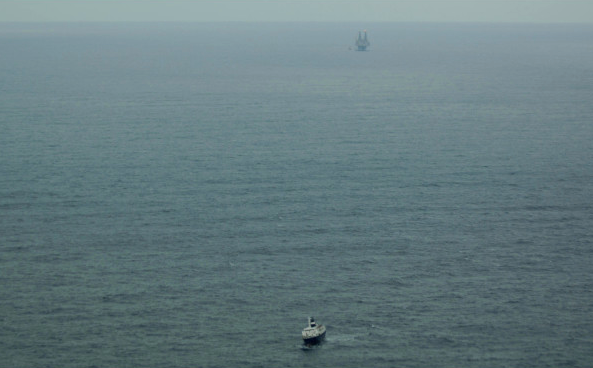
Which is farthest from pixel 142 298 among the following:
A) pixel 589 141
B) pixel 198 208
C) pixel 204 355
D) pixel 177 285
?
pixel 589 141

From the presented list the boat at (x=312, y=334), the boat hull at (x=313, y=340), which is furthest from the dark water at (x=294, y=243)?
the boat at (x=312, y=334)

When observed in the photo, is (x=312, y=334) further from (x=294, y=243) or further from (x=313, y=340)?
(x=294, y=243)

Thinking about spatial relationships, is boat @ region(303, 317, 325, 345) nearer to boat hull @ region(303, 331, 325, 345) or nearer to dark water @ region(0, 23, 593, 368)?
boat hull @ region(303, 331, 325, 345)

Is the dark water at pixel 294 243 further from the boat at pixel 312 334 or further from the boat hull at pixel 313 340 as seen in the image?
the boat at pixel 312 334

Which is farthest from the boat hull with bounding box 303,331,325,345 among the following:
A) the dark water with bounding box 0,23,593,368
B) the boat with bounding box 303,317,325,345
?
the dark water with bounding box 0,23,593,368

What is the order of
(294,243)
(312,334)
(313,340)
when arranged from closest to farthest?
(312,334) → (313,340) → (294,243)

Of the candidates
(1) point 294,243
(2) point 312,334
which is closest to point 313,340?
(2) point 312,334
